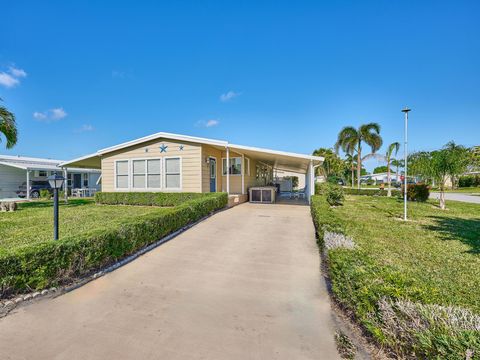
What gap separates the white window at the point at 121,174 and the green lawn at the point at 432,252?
1192cm

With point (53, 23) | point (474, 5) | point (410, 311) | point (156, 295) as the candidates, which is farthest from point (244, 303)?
point (53, 23)

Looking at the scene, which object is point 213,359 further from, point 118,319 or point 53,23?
point 53,23

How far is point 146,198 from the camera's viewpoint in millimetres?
12164

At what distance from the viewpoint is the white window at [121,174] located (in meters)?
13.3

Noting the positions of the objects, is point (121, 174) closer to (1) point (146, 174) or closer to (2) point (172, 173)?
(1) point (146, 174)

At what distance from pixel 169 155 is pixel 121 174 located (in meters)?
3.46

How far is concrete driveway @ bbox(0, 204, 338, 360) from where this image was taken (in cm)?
227

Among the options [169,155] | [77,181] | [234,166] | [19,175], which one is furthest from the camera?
[77,181]

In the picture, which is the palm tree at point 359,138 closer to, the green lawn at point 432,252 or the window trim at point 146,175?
the green lawn at point 432,252

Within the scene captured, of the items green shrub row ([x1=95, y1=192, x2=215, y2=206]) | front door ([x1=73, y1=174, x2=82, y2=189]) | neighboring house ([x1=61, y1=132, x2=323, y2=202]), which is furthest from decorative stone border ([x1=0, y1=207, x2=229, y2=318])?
front door ([x1=73, y1=174, x2=82, y2=189])

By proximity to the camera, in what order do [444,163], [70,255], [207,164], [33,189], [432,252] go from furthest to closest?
[33,189], [207,164], [444,163], [432,252], [70,255]

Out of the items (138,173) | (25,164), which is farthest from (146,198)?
(25,164)

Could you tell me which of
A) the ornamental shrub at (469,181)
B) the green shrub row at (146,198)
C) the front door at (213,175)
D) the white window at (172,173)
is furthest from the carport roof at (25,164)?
the ornamental shrub at (469,181)

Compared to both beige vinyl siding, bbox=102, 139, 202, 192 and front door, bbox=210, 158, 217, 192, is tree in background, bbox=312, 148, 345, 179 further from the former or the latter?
beige vinyl siding, bbox=102, 139, 202, 192
